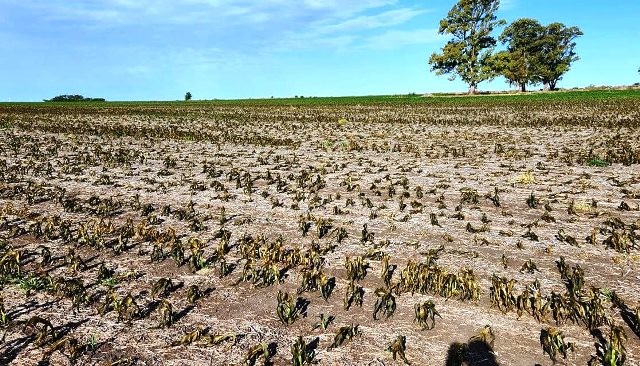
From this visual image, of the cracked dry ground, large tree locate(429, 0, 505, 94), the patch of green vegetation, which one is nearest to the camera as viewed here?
the cracked dry ground

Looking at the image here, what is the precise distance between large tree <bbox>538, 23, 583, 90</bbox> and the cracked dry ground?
85.1 m

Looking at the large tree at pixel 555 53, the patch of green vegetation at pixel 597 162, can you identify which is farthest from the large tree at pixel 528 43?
the patch of green vegetation at pixel 597 162

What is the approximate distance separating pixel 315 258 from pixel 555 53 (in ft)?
320

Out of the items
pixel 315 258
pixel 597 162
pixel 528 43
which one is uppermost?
pixel 528 43

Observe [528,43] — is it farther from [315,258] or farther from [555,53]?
[315,258]

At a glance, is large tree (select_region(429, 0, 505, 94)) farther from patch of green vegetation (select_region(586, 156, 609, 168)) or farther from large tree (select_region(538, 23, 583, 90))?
patch of green vegetation (select_region(586, 156, 609, 168))

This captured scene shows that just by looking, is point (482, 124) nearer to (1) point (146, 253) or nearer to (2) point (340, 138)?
(2) point (340, 138)

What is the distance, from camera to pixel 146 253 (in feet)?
20.6

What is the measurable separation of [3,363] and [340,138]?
57.1 feet

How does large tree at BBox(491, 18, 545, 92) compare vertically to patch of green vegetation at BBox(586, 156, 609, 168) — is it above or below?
above

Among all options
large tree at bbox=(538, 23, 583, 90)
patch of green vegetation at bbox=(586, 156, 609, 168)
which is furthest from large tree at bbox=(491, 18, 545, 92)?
patch of green vegetation at bbox=(586, 156, 609, 168)


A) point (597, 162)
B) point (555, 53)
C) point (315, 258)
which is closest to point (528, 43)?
point (555, 53)

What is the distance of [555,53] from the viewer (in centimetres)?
8750

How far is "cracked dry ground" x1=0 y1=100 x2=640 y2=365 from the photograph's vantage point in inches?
161
